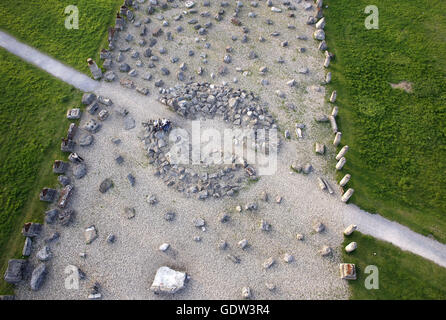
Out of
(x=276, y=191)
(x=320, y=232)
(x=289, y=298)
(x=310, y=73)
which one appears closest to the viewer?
(x=289, y=298)

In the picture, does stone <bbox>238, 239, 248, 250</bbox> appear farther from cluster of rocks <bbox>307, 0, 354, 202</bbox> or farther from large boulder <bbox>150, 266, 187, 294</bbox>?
cluster of rocks <bbox>307, 0, 354, 202</bbox>

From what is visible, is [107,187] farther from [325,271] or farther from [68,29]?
[68,29]

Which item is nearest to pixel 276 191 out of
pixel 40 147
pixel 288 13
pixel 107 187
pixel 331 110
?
pixel 331 110

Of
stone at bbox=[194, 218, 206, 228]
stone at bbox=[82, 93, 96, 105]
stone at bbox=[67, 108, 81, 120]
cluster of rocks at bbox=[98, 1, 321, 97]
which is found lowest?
stone at bbox=[194, 218, 206, 228]

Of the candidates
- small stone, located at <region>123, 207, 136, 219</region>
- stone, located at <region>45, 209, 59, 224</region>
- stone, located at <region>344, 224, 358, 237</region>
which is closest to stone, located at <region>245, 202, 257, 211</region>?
stone, located at <region>344, 224, 358, 237</region>

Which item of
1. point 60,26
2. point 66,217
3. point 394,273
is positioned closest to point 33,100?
point 60,26

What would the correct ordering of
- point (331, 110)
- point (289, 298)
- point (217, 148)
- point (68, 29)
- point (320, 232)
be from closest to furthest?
point (289, 298)
point (320, 232)
point (217, 148)
point (331, 110)
point (68, 29)
